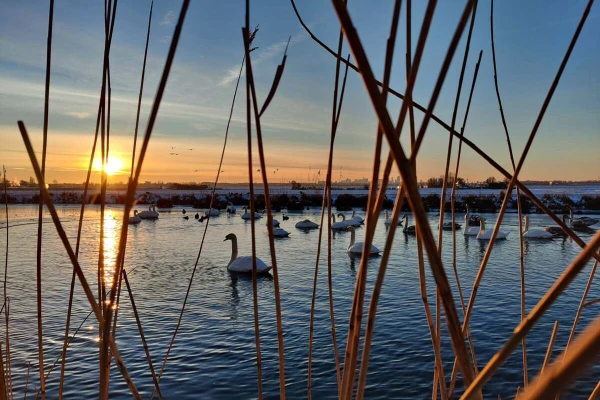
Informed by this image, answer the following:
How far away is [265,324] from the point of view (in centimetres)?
666

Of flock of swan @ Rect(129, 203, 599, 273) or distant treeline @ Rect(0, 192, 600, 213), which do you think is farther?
distant treeline @ Rect(0, 192, 600, 213)

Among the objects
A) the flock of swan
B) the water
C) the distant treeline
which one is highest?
the distant treeline

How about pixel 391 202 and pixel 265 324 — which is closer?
pixel 265 324

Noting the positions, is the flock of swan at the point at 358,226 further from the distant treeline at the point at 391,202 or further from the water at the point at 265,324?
the distant treeline at the point at 391,202

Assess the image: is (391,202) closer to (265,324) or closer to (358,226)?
(358,226)

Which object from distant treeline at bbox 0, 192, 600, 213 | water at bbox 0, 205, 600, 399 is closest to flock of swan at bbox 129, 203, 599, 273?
water at bbox 0, 205, 600, 399

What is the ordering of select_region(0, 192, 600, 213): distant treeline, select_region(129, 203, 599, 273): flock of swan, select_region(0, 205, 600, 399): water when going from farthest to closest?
1. select_region(0, 192, 600, 213): distant treeline
2. select_region(129, 203, 599, 273): flock of swan
3. select_region(0, 205, 600, 399): water

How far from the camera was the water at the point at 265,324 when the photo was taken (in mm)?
4789

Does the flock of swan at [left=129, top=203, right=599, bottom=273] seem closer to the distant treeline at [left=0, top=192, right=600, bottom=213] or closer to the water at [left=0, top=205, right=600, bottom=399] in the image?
the water at [left=0, top=205, right=600, bottom=399]

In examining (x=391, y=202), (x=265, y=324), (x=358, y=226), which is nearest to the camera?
(x=265, y=324)

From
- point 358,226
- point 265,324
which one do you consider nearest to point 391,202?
point 358,226

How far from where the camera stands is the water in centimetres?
479

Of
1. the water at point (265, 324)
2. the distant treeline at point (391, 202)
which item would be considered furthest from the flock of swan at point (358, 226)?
the distant treeline at point (391, 202)

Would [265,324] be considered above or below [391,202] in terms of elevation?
below
